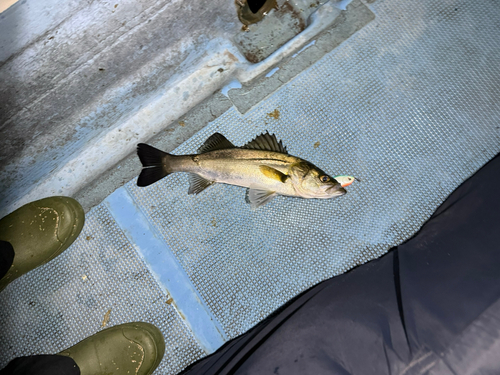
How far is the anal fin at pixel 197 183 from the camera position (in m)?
2.18

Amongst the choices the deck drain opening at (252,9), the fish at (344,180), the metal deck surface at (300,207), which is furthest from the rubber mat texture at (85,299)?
the deck drain opening at (252,9)

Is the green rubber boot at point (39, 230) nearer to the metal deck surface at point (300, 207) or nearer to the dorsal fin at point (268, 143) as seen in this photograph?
the metal deck surface at point (300, 207)

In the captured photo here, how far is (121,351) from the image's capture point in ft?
7.39

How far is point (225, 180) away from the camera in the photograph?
2.08 m

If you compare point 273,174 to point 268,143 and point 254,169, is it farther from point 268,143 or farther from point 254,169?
point 268,143

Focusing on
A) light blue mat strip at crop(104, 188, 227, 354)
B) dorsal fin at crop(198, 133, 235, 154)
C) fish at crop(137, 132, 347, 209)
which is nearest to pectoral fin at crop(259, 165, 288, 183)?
Result: fish at crop(137, 132, 347, 209)

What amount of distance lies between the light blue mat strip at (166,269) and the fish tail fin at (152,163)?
0.32 meters

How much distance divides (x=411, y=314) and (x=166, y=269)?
161 centimetres

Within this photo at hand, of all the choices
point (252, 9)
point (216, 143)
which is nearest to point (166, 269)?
point (216, 143)

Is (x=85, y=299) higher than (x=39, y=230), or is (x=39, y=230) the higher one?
(x=39, y=230)

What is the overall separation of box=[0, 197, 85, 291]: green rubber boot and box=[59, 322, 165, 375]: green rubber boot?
705 mm

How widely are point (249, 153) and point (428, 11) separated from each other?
1.83 meters

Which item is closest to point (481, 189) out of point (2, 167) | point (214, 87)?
point (214, 87)

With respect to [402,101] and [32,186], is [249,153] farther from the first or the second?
[32,186]
